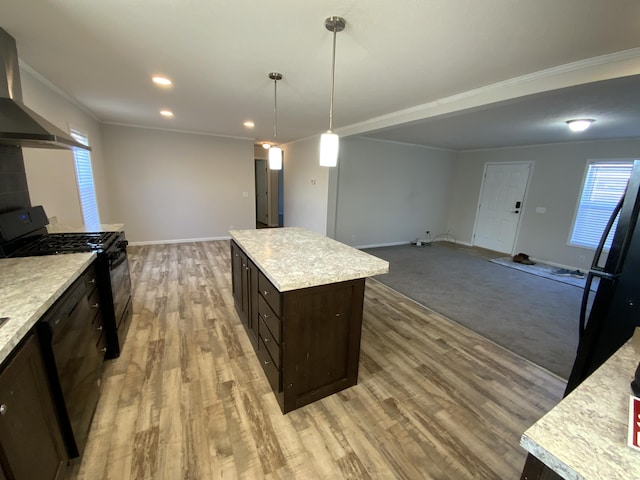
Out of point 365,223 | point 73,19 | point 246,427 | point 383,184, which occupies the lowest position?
point 246,427

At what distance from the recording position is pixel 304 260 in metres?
1.90

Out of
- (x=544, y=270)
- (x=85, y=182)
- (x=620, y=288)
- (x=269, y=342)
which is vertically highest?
(x=85, y=182)

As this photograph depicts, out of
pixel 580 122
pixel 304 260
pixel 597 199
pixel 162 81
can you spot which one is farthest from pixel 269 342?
pixel 597 199

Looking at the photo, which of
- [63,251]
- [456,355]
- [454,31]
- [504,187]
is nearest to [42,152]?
[63,251]

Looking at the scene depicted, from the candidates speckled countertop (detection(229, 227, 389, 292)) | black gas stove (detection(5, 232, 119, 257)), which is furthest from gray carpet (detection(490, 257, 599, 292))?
black gas stove (detection(5, 232, 119, 257))

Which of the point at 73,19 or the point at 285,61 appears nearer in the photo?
the point at 73,19

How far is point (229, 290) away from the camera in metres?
3.61

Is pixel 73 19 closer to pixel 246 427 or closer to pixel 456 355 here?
pixel 246 427

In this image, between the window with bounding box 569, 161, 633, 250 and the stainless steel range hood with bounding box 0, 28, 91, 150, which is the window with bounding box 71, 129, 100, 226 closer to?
the stainless steel range hood with bounding box 0, 28, 91, 150

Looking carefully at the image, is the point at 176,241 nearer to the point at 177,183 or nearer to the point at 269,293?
the point at 177,183

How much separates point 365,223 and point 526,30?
177 inches

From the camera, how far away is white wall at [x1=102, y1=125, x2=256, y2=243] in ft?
17.2

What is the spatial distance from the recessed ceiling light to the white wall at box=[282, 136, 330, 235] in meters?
3.02

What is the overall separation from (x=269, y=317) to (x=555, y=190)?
21.2 feet
